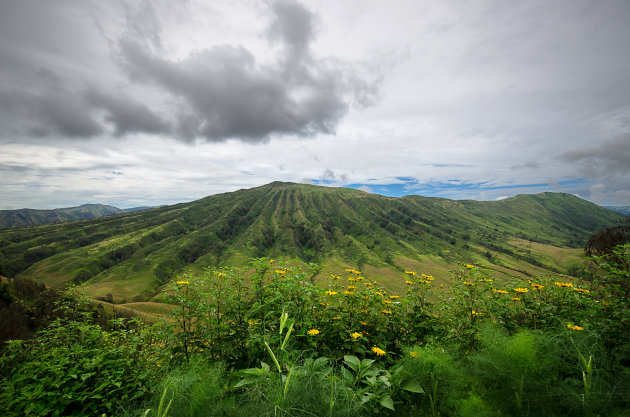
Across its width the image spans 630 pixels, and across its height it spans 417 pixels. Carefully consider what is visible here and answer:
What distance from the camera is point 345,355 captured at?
377 cm

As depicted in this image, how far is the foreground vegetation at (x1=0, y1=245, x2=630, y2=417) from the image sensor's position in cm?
303

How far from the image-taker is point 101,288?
12131 centimetres

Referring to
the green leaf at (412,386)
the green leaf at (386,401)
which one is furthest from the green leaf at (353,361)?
the green leaf at (412,386)

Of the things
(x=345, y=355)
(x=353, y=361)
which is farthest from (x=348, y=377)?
(x=345, y=355)

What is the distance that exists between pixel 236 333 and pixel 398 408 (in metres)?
3.53

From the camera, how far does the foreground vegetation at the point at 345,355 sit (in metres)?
3.03

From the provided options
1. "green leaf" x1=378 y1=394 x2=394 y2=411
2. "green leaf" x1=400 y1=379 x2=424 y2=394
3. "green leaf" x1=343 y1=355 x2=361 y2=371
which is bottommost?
"green leaf" x1=400 y1=379 x2=424 y2=394

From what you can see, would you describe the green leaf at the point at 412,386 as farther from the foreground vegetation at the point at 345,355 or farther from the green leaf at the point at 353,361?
the green leaf at the point at 353,361

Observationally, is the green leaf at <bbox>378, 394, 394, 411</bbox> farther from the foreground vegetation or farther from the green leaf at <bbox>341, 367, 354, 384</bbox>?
Answer: the green leaf at <bbox>341, 367, 354, 384</bbox>

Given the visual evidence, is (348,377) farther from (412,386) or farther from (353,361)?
(412,386)

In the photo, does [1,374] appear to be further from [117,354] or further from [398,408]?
[398,408]

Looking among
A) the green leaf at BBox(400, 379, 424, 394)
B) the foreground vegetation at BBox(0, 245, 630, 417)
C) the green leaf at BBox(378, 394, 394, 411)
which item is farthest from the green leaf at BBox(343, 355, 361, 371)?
the green leaf at BBox(400, 379, 424, 394)

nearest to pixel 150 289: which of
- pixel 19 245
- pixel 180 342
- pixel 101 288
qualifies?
pixel 101 288

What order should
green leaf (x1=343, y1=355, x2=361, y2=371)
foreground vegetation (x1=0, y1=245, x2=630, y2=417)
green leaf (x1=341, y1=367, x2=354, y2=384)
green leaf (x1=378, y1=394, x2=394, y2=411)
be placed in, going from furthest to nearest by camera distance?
green leaf (x1=343, y1=355, x2=361, y2=371)
green leaf (x1=341, y1=367, x2=354, y2=384)
foreground vegetation (x1=0, y1=245, x2=630, y2=417)
green leaf (x1=378, y1=394, x2=394, y2=411)
